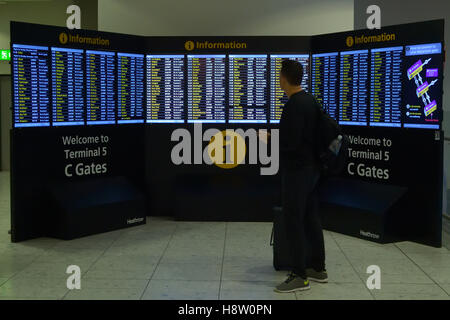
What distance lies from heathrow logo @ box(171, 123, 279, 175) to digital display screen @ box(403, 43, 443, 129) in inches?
68.4

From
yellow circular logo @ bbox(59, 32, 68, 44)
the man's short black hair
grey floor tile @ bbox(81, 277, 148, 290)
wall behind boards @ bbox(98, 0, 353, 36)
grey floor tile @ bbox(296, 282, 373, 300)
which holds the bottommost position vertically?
grey floor tile @ bbox(296, 282, 373, 300)

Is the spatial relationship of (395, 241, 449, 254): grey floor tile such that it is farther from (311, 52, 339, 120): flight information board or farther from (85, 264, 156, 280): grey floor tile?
(85, 264, 156, 280): grey floor tile

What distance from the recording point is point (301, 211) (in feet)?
12.8

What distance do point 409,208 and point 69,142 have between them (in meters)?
3.54

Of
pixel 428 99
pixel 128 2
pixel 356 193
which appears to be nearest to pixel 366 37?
pixel 428 99

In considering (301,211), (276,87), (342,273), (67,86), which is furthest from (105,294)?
(276,87)

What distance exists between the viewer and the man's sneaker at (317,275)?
4184 mm

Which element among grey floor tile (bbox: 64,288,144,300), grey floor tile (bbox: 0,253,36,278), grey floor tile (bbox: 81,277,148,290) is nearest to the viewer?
grey floor tile (bbox: 64,288,144,300)

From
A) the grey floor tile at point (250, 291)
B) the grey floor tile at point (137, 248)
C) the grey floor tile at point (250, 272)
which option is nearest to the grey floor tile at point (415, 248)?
the grey floor tile at point (250, 272)

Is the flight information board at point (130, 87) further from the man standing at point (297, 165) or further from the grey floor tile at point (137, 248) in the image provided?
the man standing at point (297, 165)

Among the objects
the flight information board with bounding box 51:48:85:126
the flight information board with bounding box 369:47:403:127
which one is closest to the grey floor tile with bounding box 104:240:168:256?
the flight information board with bounding box 51:48:85:126

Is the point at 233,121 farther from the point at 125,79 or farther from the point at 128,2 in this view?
the point at 128,2

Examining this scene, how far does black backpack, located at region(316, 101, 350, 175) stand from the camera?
3.86 metres

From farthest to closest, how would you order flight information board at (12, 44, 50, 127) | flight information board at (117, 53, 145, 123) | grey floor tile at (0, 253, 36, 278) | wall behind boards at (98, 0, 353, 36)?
wall behind boards at (98, 0, 353, 36) < flight information board at (117, 53, 145, 123) < flight information board at (12, 44, 50, 127) < grey floor tile at (0, 253, 36, 278)
